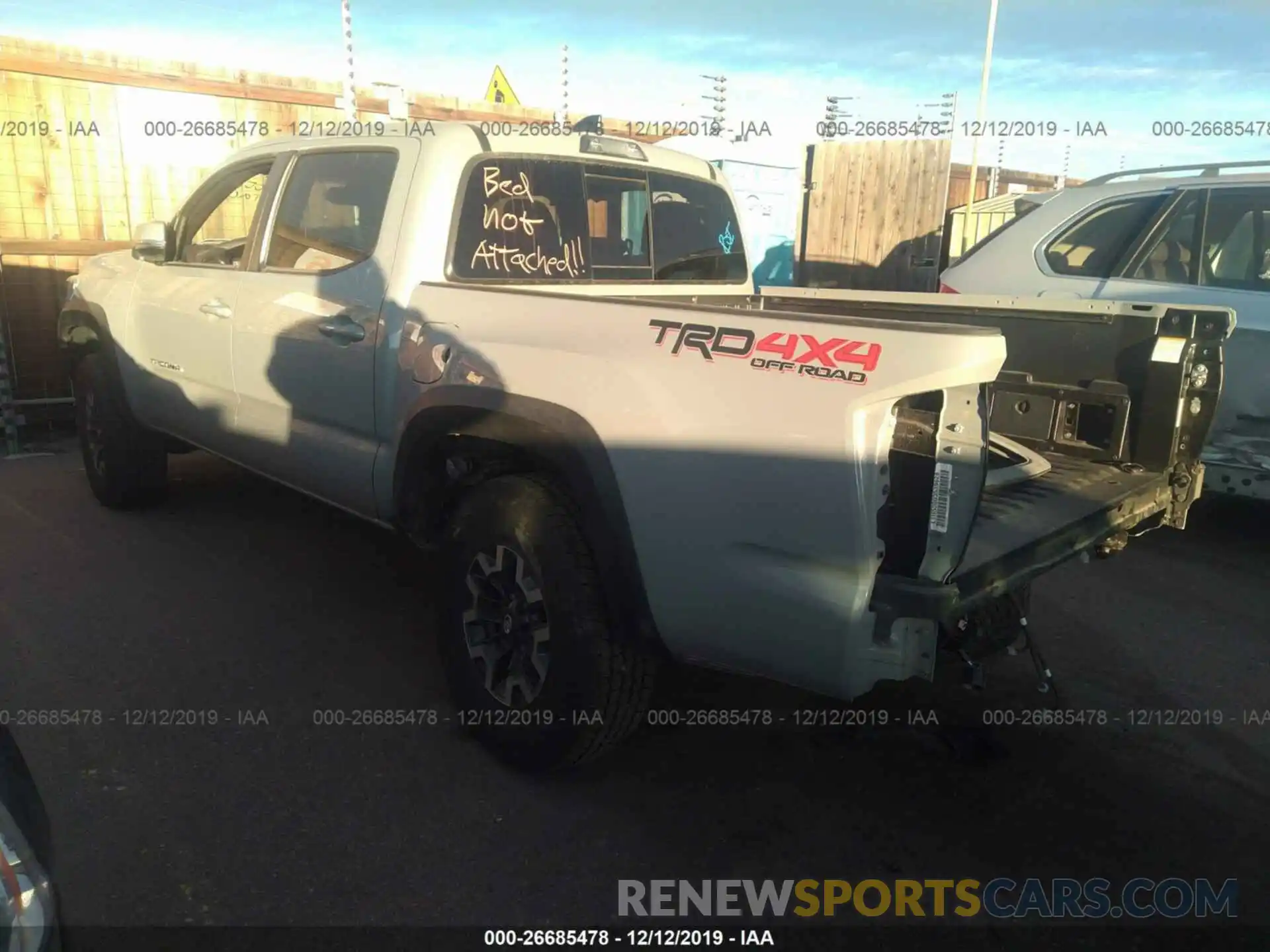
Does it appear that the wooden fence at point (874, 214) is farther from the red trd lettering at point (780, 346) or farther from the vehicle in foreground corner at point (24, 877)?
the vehicle in foreground corner at point (24, 877)

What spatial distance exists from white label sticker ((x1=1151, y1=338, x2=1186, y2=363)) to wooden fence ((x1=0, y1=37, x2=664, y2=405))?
22.1 ft

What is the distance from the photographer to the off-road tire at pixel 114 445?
546 cm

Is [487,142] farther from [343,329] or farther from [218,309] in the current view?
[218,309]

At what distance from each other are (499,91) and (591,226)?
25.9 feet

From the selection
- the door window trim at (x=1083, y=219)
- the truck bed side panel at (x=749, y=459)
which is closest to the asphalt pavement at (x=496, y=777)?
the truck bed side panel at (x=749, y=459)

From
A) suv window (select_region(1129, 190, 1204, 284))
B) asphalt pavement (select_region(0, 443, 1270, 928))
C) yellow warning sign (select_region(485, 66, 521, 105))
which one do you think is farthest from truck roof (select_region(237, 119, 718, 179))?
yellow warning sign (select_region(485, 66, 521, 105))

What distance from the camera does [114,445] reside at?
5527mm

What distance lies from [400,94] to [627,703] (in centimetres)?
761

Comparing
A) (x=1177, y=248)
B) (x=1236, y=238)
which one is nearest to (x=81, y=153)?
(x=1177, y=248)

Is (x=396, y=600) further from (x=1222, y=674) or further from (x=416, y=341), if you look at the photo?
(x=1222, y=674)

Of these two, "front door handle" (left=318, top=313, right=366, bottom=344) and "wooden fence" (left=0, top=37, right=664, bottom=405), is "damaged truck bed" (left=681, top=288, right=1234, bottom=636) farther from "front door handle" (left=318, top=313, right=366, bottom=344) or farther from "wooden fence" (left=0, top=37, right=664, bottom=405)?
"wooden fence" (left=0, top=37, right=664, bottom=405)

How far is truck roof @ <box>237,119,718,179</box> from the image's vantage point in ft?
11.6

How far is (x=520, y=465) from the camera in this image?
3.21 m

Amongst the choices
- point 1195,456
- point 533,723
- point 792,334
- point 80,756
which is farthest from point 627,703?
point 1195,456
